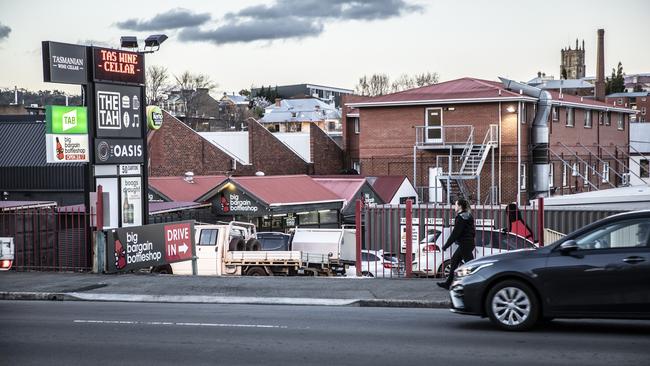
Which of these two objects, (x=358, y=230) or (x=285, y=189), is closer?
(x=358, y=230)

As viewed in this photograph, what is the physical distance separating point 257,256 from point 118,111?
5711mm

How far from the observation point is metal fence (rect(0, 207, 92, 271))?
1977 cm

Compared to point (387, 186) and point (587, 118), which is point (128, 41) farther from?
point (587, 118)

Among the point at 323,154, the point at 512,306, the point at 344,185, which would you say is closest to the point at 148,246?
the point at 512,306

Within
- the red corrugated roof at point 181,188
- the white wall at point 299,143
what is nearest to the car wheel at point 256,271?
the red corrugated roof at point 181,188

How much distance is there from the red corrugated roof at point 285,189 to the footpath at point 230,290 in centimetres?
1754

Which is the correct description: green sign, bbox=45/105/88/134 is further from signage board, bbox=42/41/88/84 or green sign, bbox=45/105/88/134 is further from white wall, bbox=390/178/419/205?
white wall, bbox=390/178/419/205

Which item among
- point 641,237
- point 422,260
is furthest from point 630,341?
point 422,260

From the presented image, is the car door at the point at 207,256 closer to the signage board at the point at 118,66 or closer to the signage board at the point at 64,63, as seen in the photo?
the signage board at the point at 118,66

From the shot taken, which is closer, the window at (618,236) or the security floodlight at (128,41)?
the window at (618,236)

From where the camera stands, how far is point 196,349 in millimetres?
10547

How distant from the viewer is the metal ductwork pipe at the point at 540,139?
46938 mm

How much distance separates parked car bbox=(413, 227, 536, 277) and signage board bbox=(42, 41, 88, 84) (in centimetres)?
898

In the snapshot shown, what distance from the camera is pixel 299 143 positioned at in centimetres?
5962
